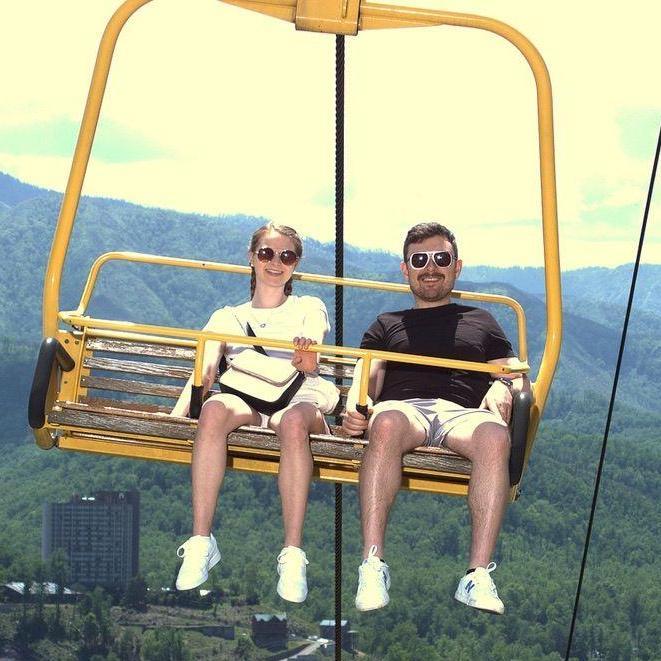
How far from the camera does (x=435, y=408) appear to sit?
3.79m

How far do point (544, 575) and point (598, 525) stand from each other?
8.17m

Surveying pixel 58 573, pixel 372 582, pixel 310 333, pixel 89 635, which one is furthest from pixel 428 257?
pixel 58 573

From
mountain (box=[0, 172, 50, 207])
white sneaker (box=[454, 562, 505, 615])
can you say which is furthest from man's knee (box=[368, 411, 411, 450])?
mountain (box=[0, 172, 50, 207])

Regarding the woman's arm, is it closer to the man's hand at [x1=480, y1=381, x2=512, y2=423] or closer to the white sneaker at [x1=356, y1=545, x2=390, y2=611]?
the man's hand at [x1=480, y1=381, x2=512, y2=423]

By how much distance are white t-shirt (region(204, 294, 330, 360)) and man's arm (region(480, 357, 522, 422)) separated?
1.65ft

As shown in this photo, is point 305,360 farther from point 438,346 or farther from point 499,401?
point 499,401

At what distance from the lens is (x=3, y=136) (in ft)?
530

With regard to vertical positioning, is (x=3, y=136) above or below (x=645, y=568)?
above

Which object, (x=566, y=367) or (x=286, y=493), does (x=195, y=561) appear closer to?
(x=286, y=493)

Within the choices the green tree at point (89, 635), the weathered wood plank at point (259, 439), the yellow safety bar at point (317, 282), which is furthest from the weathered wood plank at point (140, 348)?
the green tree at point (89, 635)

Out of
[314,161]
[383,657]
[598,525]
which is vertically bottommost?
[383,657]

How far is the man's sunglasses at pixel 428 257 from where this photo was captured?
393cm

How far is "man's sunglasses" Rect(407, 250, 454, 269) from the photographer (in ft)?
12.9

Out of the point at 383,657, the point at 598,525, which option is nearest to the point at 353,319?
the point at 598,525
